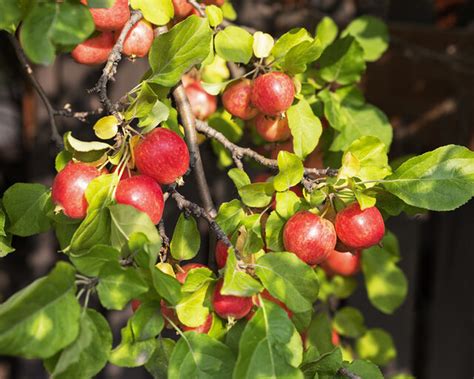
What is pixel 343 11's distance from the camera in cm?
203

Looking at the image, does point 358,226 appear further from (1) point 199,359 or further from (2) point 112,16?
(2) point 112,16

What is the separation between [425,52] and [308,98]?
71 centimetres

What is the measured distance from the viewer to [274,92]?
103 centimetres

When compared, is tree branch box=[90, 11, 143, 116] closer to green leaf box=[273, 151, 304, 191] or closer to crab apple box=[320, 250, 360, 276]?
green leaf box=[273, 151, 304, 191]

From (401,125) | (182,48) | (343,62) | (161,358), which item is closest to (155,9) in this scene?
(182,48)

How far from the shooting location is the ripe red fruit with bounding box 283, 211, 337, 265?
0.91 m

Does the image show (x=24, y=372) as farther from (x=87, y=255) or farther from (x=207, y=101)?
(x=87, y=255)

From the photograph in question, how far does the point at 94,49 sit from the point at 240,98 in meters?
0.24

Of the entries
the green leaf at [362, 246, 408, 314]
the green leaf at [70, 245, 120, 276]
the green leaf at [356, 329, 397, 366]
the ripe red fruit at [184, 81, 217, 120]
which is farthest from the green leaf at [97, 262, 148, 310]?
the green leaf at [356, 329, 397, 366]

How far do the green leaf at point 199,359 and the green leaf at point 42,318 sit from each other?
16 centimetres

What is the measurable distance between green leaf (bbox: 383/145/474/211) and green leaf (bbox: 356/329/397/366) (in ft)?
2.32

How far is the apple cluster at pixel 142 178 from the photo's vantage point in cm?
84

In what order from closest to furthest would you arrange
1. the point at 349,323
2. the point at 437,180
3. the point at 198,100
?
the point at 437,180 < the point at 198,100 < the point at 349,323

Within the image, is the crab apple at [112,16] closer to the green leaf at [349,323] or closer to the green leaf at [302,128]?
the green leaf at [302,128]
